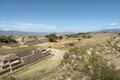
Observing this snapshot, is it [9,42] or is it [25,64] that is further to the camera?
[9,42]

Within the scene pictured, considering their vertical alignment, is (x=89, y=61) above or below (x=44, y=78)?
above

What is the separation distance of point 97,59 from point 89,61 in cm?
41

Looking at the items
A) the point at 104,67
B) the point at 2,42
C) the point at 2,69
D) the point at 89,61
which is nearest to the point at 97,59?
the point at 89,61

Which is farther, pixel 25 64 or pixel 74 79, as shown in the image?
pixel 25 64

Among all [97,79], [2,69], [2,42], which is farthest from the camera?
[2,42]

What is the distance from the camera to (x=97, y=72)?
9.50 m

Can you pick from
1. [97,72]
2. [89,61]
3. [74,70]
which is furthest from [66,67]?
[97,72]

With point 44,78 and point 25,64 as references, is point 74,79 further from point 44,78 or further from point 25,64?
point 25,64

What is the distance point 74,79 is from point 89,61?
111cm

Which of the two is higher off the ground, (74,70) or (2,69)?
(74,70)

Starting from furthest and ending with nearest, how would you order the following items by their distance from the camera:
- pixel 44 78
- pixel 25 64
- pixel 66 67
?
pixel 25 64 → pixel 44 78 → pixel 66 67

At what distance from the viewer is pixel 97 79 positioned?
939 cm

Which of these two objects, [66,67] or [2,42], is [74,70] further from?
[2,42]

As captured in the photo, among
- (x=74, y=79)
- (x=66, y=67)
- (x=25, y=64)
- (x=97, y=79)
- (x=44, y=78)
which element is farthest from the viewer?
(x=25, y=64)
